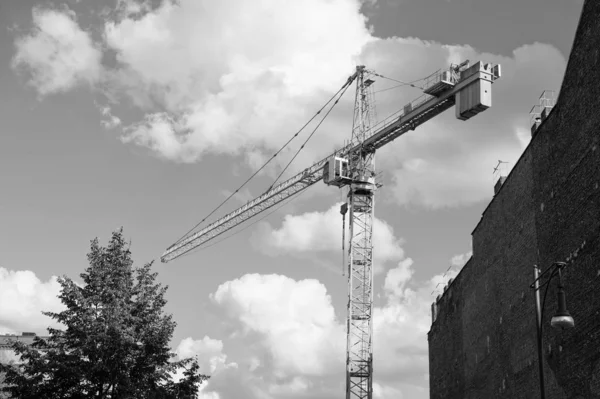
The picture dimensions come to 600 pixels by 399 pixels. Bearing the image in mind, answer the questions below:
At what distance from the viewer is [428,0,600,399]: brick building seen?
96.1 ft

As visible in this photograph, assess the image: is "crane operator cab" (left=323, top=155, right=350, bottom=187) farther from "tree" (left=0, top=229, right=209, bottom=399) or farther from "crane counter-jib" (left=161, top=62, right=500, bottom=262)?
"tree" (left=0, top=229, right=209, bottom=399)

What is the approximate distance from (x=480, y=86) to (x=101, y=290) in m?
40.4

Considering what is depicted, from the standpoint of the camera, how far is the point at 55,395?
95.5 feet

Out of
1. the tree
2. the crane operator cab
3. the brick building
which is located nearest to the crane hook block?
the crane operator cab

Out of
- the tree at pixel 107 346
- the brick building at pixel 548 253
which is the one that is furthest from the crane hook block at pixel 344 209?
the tree at pixel 107 346

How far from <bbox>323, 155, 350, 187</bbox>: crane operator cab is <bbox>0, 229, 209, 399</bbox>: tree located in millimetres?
49790

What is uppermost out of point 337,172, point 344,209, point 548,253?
point 337,172

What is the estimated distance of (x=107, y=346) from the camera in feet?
97.0

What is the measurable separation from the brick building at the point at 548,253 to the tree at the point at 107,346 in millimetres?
15897

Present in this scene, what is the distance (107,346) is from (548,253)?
66.1ft

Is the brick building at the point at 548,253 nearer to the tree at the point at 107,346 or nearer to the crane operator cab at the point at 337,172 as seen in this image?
the tree at the point at 107,346

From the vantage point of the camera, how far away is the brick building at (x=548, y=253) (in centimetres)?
2930

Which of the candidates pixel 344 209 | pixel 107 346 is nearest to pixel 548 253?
pixel 107 346

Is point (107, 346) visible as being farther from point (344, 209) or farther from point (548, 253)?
point (344, 209)
